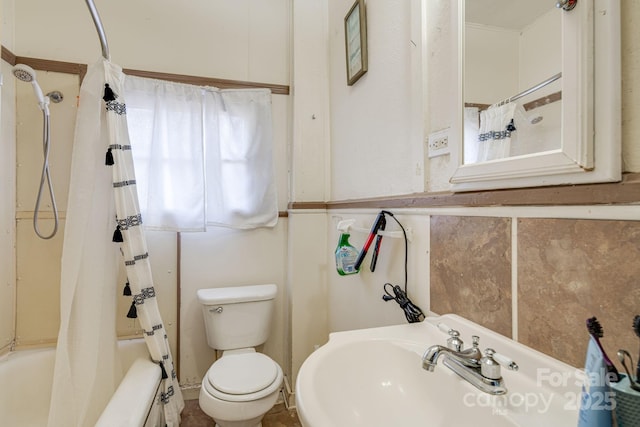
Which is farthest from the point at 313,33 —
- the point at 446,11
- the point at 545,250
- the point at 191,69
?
the point at 545,250

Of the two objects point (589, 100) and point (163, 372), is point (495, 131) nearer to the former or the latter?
point (589, 100)

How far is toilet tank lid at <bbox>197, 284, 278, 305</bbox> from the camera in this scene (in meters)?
1.66

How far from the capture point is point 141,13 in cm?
176

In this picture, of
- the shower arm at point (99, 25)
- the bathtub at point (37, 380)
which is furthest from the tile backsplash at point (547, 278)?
the shower arm at point (99, 25)

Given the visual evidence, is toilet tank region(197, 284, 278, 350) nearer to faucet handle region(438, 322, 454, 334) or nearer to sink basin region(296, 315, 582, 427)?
sink basin region(296, 315, 582, 427)

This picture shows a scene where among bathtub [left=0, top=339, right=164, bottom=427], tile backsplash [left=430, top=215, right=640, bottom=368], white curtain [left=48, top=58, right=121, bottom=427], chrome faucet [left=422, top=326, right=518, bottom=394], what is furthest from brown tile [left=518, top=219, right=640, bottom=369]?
white curtain [left=48, top=58, right=121, bottom=427]

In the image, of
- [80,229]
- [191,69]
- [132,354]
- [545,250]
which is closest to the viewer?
[545,250]

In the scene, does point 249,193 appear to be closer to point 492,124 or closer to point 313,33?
point 313,33

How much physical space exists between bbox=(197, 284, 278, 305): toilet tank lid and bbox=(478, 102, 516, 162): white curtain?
4.58 feet

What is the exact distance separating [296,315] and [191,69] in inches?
66.7

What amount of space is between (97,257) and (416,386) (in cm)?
135

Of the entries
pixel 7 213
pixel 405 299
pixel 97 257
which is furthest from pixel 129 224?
pixel 405 299

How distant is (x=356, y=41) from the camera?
1.46 meters

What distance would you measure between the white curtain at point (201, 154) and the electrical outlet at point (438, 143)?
1173mm
